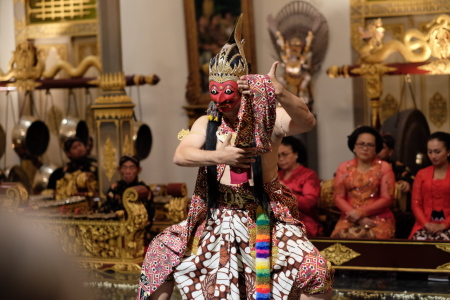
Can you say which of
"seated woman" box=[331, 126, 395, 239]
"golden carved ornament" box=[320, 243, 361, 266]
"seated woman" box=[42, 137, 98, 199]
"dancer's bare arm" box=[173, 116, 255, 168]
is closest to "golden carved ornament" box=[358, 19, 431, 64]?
"seated woman" box=[331, 126, 395, 239]

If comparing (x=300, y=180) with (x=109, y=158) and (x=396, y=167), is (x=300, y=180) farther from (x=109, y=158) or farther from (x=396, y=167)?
(x=109, y=158)

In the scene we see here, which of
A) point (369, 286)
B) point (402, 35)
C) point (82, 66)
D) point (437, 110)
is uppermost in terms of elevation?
point (402, 35)

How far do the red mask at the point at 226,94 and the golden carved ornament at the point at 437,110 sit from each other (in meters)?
5.50

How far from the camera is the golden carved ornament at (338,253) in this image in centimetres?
570

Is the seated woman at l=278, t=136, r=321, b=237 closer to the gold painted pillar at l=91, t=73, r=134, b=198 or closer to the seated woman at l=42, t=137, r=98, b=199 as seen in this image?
the gold painted pillar at l=91, t=73, r=134, b=198

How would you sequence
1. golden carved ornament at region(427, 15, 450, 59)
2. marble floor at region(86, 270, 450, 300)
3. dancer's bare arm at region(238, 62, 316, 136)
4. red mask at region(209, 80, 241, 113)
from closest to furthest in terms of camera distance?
dancer's bare arm at region(238, 62, 316, 136), red mask at region(209, 80, 241, 113), marble floor at region(86, 270, 450, 300), golden carved ornament at region(427, 15, 450, 59)

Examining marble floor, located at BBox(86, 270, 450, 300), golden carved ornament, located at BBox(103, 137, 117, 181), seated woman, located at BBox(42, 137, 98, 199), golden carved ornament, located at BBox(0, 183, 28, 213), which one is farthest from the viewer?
seated woman, located at BBox(42, 137, 98, 199)

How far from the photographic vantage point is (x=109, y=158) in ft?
22.2

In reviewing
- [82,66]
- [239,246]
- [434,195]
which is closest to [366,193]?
[434,195]

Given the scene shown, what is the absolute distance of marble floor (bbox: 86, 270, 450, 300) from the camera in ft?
16.6

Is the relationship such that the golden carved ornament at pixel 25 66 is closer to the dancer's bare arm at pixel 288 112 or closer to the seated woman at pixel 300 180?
the seated woman at pixel 300 180

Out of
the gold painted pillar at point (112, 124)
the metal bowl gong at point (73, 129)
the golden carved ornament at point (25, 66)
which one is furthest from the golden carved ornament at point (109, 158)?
the metal bowl gong at point (73, 129)

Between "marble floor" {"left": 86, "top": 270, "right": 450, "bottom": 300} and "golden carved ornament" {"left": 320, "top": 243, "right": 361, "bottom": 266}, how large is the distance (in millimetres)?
141

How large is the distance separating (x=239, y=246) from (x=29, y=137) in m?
5.86
